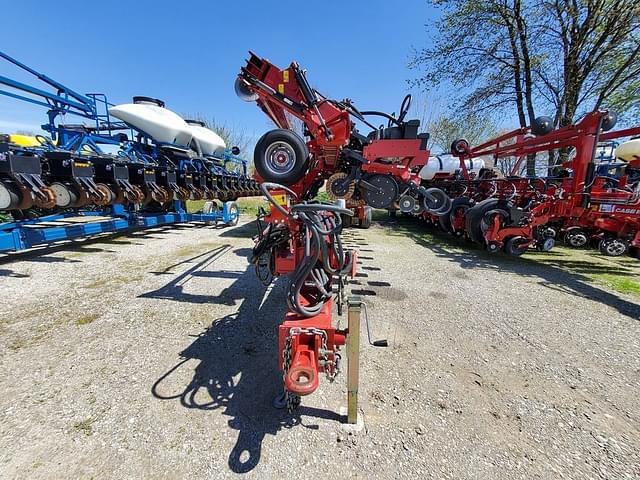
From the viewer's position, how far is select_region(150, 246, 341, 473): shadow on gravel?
6.30 feet

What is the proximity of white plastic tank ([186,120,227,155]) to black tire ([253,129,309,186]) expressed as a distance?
6.75m

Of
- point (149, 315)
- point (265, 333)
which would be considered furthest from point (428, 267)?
point (149, 315)

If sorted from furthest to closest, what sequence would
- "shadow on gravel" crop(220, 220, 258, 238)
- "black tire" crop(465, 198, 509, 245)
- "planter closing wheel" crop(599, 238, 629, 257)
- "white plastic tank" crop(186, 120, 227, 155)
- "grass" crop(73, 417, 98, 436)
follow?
"white plastic tank" crop(186, 120, 227, 155) < "shadow on gravel" crop(220, 220, 258, 238) < "planter closing wheel" crop(599, 238, 629, 257) < "black tire" crop(465, 198, 509, 245) < "grass" crop(73, 417, 98, 436)

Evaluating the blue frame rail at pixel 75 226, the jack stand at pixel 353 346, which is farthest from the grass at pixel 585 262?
the blue frame rail at pixel 75 226

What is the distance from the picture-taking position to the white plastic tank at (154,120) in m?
7.55

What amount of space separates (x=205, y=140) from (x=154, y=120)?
2380 millimetres

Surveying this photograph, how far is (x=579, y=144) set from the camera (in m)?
5.34

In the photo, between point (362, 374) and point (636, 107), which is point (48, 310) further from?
point (636, 107)

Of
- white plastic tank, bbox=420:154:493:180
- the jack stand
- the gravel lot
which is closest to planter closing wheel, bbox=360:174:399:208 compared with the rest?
the gravel lot

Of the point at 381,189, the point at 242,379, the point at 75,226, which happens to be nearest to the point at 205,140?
the point at 75,226

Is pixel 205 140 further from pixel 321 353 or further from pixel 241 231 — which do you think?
pixel 321 353

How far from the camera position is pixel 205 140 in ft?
33.1

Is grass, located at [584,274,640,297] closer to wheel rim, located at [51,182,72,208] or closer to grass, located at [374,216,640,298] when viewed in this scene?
grass, located at [374,216,640,298]

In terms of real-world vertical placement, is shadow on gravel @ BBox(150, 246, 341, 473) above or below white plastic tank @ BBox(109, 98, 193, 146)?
below
